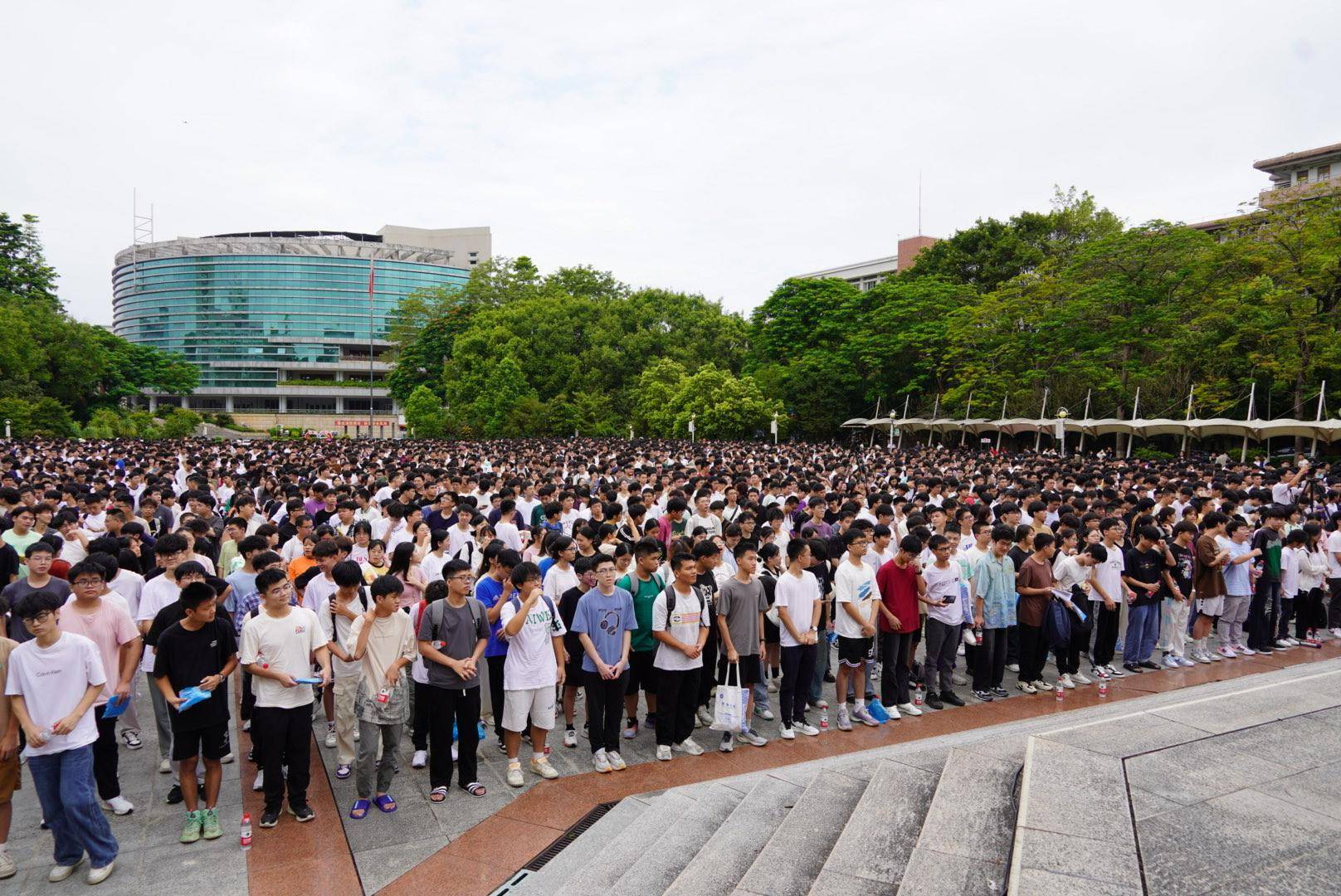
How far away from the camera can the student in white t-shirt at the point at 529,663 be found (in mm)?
5070

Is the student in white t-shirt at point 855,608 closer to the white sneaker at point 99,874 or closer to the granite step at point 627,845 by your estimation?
the granite step at point 627,845

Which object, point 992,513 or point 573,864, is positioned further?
point 992,513

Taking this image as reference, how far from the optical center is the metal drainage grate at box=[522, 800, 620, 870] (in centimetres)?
423

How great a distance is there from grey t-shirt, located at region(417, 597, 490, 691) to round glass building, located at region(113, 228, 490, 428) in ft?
281

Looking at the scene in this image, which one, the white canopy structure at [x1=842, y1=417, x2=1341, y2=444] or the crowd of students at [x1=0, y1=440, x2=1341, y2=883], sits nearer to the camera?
the crowd of students at [x1=0, y1=440, x2=1341, y2=883]

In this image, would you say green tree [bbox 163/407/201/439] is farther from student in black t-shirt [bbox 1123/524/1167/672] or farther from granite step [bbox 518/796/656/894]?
student in black t-shirt [bbox 1123/524/1167/672]

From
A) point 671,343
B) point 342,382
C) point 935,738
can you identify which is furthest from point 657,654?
point 342,382

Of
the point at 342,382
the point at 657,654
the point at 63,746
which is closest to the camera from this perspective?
the point at 63,746

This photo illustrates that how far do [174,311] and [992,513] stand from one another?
103376mm

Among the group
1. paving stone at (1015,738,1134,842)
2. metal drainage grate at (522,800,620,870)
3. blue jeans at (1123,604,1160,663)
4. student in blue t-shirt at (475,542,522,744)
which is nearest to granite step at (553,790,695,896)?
metal drainage grate at (522,800,620,870)

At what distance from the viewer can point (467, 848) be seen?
435 cm

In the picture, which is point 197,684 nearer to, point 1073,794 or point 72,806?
point 72,806

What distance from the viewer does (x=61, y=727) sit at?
12.7 feet

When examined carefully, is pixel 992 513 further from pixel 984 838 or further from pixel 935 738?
pixel 984 838
